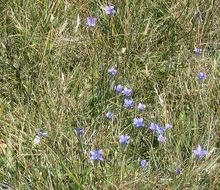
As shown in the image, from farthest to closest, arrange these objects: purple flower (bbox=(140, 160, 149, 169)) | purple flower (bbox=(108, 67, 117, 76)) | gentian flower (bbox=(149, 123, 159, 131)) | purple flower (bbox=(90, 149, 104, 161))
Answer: purple flower (bbox=(108, 67, 117, 76)) < gentian flower (bbox=(149, 123, 159, 131)) < purple flower (bbox=(140, 160, 149, 169)) < purple flower (bbox=(90, 149, 104, 161))

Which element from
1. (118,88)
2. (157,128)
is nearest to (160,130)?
(157,128)

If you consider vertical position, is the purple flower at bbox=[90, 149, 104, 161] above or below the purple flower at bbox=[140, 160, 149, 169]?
above

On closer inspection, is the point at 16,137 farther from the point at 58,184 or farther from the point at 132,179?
the point at 132,179

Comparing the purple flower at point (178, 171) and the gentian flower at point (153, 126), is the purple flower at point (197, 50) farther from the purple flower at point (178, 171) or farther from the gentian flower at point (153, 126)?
the purple flower at point (178, 171)

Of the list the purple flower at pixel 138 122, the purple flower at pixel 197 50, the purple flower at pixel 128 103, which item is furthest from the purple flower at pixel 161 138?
the purple flower at pixel 197 50

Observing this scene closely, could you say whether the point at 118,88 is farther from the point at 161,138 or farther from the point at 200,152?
the point at 200,152

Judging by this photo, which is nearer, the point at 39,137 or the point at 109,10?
the point at 39,137

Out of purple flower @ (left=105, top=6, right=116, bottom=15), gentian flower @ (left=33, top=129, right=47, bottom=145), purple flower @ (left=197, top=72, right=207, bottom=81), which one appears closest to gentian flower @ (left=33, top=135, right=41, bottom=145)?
gentian flower @ (left=33, top=129, right=47, bottom=145)

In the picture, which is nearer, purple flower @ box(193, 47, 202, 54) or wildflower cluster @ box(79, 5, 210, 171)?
wildflower cluster @ box(79, 5, 210, 171)

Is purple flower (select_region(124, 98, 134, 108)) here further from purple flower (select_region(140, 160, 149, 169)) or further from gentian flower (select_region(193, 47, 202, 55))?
gentian flower (select_region(193, 47, 202, 55))

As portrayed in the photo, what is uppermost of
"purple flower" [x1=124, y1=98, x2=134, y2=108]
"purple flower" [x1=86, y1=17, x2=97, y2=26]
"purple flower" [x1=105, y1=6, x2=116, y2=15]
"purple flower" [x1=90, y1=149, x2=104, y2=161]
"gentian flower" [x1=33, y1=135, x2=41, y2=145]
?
"purple flower" [x1=105, y1=6, x2=116, y2=15]
